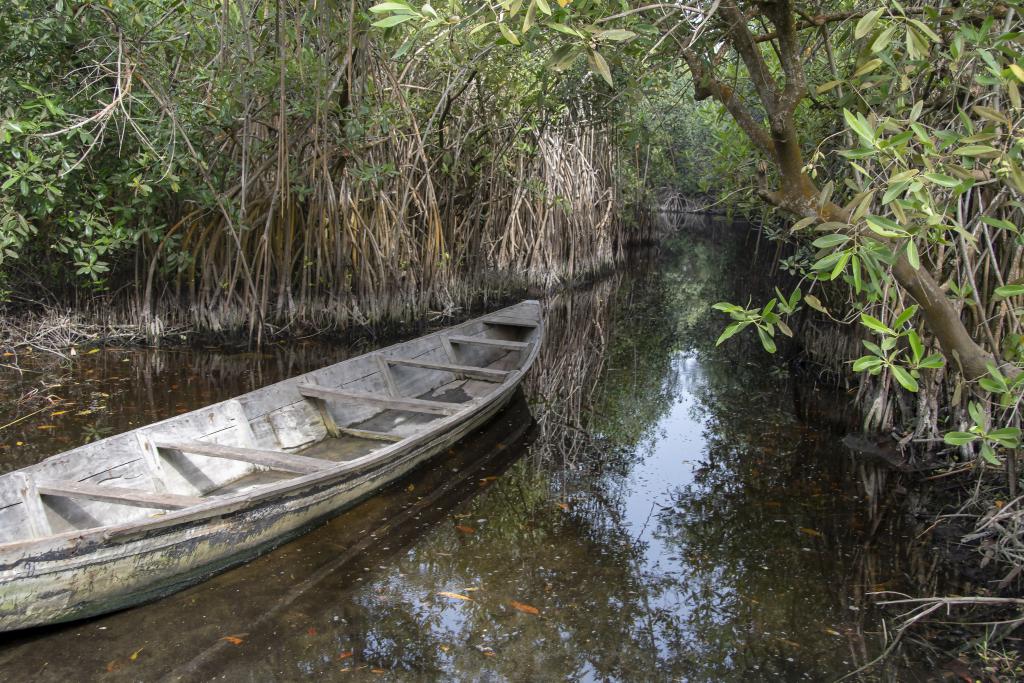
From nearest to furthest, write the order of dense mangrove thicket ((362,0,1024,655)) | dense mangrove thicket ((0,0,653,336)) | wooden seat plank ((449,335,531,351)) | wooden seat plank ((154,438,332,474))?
dense mangrove thicket ((362,0,1024,655)) < wooden seat plank ((154,438,332,474)) < dense mangrove thicket ((0,0,653,336)) < wooden seat plank ((449,335,531,351))

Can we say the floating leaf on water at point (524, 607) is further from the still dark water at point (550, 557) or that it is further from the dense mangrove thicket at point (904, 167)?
the dense mangrove thicket at point (904, 167)

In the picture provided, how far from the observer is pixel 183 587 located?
391cm

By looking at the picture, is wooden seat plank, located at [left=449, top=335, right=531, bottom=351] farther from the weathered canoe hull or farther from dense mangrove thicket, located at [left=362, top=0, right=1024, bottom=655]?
the weathered canoe hull

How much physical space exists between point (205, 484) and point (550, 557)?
2.03 metres

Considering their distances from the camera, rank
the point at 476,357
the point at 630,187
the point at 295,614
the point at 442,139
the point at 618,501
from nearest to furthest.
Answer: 1. the point at 295,614
2. the point at 618,501
3. the point at 476,357
4. the point at 442,139
5. the point at 630,187

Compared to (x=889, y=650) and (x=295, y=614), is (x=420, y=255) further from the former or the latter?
(x=889, y=650)

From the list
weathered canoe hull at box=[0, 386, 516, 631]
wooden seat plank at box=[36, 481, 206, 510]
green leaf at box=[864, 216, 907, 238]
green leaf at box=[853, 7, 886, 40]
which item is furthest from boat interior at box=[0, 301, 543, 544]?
green leaf at box=[853, 7, 886, 40]

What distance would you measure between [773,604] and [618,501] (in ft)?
4.71

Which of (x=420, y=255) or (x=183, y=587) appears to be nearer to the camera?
(x=183, y=587)

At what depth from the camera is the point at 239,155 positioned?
827 cm

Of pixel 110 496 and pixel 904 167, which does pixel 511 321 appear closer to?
pixel 110 496

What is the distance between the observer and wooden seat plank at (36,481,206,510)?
12.3 feet

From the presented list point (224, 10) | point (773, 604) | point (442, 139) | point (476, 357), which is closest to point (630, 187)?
point (442, 139)

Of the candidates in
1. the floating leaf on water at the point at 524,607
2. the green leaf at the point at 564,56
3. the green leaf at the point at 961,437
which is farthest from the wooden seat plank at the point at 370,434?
the green leaf at the point at 961,437
